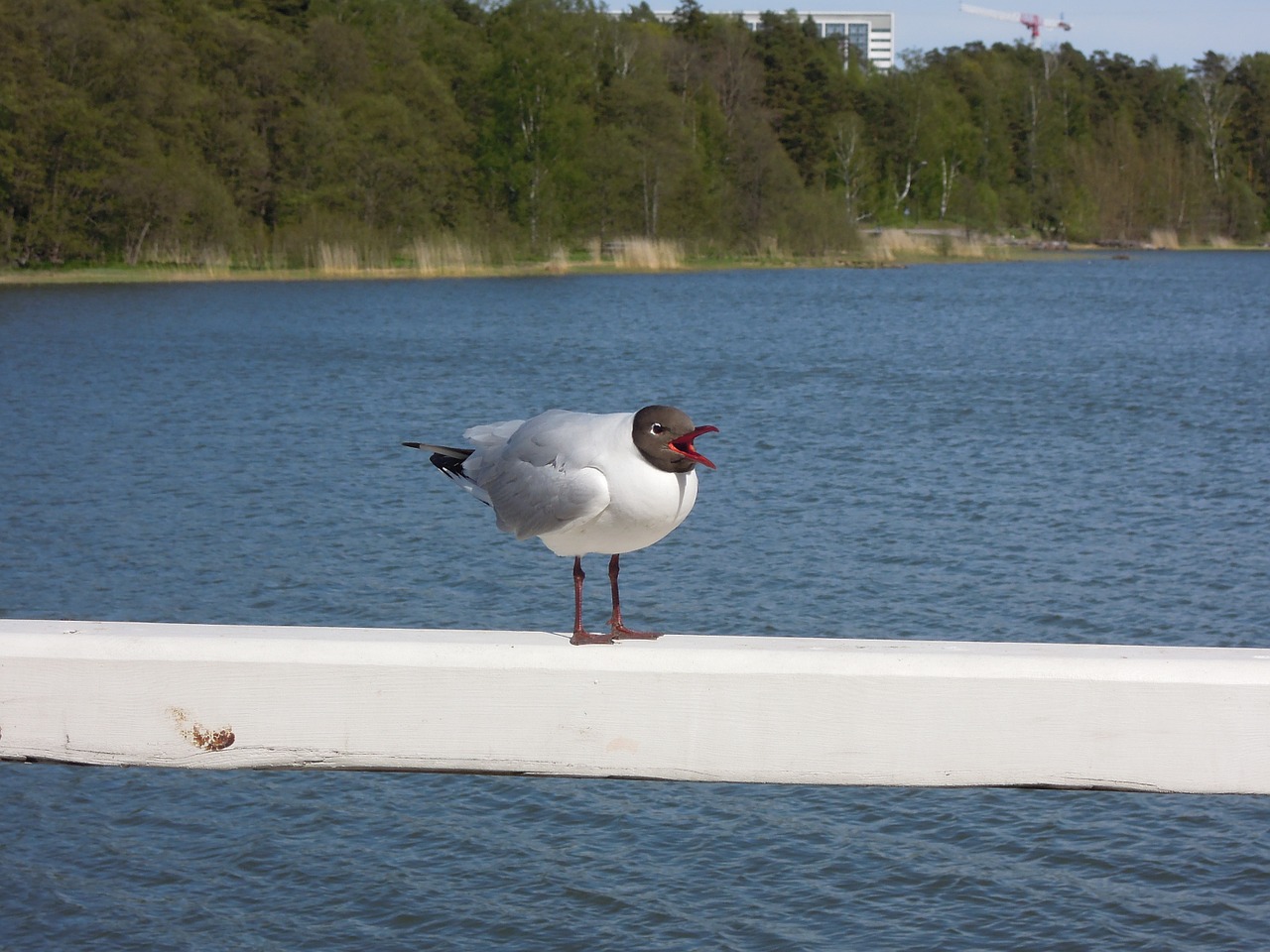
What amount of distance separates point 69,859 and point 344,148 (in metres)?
62.1

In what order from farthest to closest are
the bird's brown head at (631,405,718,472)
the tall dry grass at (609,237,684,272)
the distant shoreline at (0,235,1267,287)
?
the tall dry grass at (609,237,684,272)
the distant shoreline at (0,235,1267,287)
the bird's brown head at (631,405,718,472)

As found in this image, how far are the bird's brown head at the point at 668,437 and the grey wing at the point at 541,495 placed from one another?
0.63 feet

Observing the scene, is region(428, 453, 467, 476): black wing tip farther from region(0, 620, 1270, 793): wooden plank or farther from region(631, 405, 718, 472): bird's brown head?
region(0, 620, 1270, 793): wooden plank

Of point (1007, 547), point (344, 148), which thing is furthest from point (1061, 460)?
point (344, 148)

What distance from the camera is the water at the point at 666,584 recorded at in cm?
569

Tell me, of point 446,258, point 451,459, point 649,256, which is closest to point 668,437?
point 451,459

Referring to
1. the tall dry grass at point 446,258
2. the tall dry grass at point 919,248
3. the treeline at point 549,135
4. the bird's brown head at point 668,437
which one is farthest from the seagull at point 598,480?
the tall dry grass at point 919,248

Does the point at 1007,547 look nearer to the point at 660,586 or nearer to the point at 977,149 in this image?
the point at 660,586

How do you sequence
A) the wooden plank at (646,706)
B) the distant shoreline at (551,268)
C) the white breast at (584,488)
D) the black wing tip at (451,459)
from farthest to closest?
the distant shoreline at (551,268) → the black wing tip at (451,459) → the white breast at (584,488) → the wooden plank at (646,706)

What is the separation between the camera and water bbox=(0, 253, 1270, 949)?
5688mm

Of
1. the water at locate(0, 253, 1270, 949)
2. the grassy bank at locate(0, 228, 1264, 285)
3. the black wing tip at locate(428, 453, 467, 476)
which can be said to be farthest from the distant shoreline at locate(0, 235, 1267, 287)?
the black wing tip at locate(428, 453, 467, 476)

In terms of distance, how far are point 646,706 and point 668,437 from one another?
95cm

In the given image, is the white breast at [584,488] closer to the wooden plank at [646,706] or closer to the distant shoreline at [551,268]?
the wooden plank at [646,706]

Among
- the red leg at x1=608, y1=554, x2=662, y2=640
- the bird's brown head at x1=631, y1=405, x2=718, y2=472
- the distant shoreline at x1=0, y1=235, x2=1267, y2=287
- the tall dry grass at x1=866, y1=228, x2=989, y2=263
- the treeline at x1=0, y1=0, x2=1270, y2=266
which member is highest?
the treeline at x1=0, y1=0, x2=1270, y2=266
